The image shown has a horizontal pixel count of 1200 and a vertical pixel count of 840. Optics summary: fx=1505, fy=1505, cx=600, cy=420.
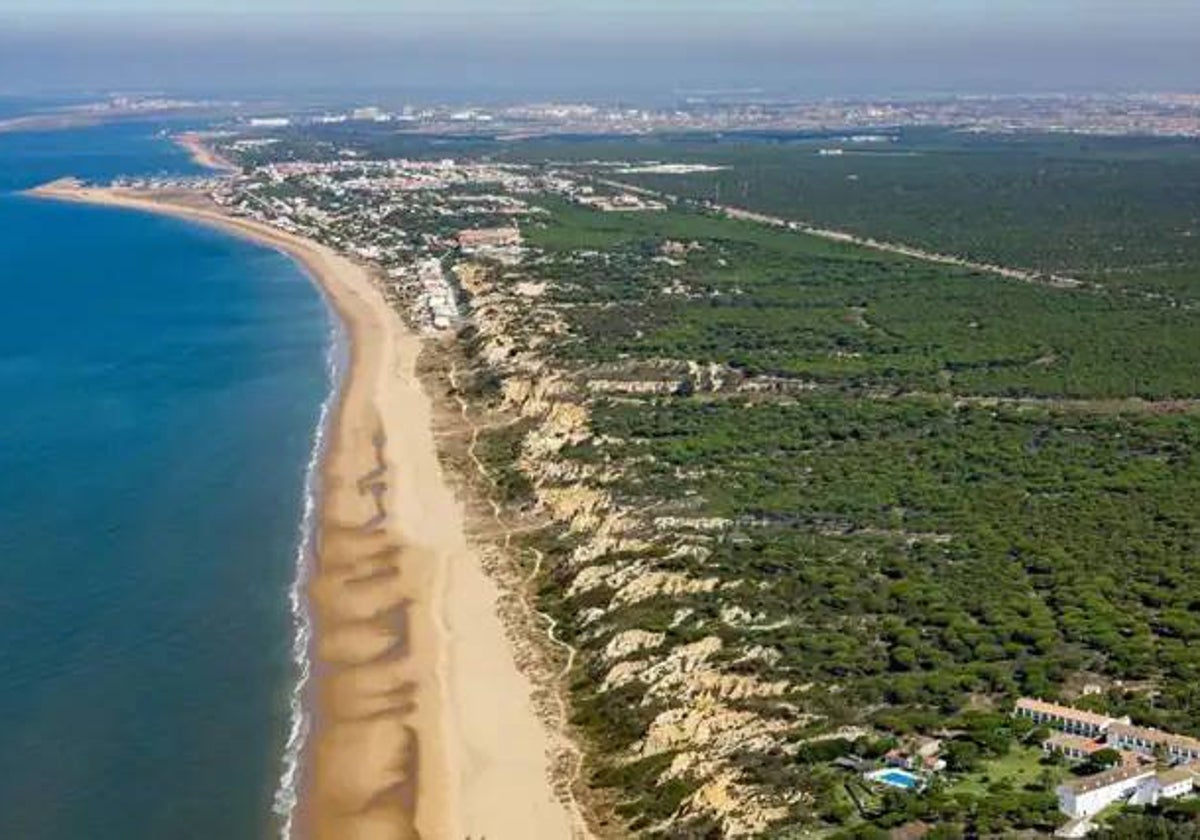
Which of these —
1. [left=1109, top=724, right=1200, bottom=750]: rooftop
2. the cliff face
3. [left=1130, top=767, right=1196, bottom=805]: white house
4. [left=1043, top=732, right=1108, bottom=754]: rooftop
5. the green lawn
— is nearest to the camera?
[left=1130, top=767, right=1196, bottom=805]: white house

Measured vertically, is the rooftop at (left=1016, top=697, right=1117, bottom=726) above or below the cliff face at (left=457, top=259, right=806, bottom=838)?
above

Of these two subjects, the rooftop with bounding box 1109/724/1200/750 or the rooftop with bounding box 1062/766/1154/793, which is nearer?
the rooftop with bounding box 1062/766/1154/793

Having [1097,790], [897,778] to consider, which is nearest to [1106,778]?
[1097,790]

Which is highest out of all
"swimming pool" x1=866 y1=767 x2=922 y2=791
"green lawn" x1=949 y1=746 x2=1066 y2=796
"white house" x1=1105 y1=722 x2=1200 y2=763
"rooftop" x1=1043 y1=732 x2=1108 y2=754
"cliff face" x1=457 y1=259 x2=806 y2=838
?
"white house" x1=1105 y1=722 x2=1200 y2=763

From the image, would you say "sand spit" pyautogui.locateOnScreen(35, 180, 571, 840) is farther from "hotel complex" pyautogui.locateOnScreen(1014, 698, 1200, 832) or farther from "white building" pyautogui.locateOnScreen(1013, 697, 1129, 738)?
"hotel complex" pyautogui.locateOnScreen(1014, 698, 1200, 832)

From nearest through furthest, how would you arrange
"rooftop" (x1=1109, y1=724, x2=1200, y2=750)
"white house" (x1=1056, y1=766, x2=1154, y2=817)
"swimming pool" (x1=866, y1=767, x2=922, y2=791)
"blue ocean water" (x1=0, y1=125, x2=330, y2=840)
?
"white house" (x1=1056, y1=766, x2=1154, y2=817), "swimming pool" (x1=866, y1=767, x2=922, y2=791), "rooftop" (x1=1109, y1=724, x2=1200, y2=750), "blue ocean water" (x1=0, y1=125, x2=330, y2=840)

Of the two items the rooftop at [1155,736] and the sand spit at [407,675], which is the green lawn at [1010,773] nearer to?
the rooftop at [1155,736]

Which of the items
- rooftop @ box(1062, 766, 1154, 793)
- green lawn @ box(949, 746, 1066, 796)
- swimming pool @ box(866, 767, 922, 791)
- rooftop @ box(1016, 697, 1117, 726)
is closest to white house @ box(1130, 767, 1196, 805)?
rooftop @ box(1062, 766, 1154, 793)
